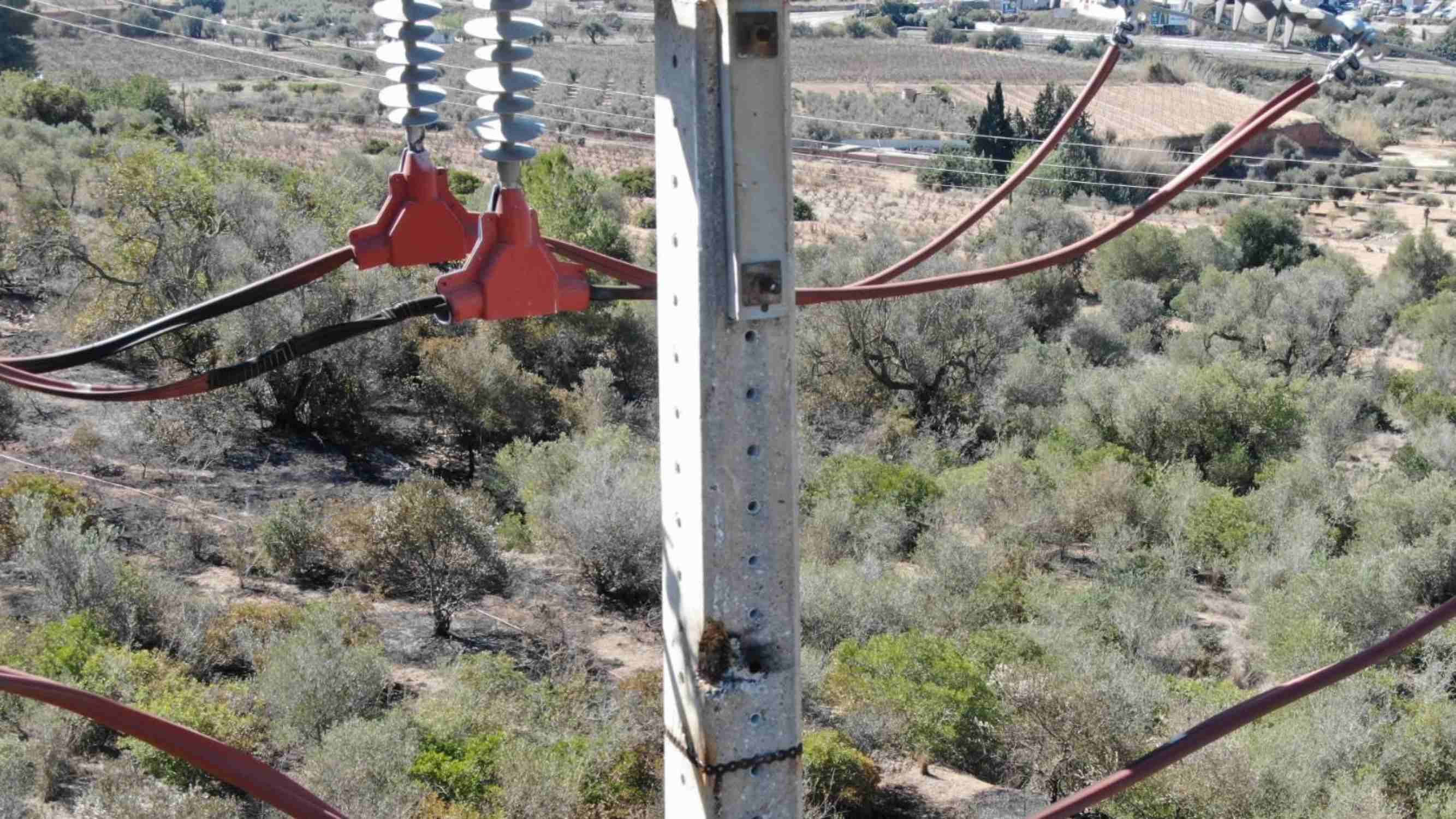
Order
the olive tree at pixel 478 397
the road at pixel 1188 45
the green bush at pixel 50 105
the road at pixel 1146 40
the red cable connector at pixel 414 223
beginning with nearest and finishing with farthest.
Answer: the red cable connector at pixel 414 223 → the olive tree at pixel 478 397 → the green bush at pixel 50 105 → the road at pixel 1188 45 → the road at pixel 1146 40

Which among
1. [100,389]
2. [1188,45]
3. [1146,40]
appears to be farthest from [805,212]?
[1188,45]

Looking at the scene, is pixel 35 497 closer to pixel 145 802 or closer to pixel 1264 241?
pixel 145 802

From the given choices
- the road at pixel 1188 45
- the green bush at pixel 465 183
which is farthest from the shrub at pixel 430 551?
the road at pixel 1188 45

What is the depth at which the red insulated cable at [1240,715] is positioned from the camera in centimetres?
278

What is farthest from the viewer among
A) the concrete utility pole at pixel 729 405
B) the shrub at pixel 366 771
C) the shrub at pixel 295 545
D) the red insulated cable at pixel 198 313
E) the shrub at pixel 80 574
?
the shrub at pixel 295 545

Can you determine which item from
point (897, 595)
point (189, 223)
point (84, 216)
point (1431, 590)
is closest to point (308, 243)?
point (189, 223)

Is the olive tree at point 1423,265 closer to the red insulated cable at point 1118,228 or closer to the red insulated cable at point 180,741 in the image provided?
the red insulated cable at point 1118,228

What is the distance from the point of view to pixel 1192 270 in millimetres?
29734

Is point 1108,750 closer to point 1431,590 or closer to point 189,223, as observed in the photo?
point 1431,590

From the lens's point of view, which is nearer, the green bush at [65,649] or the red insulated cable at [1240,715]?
the red insulated cable at [1240,715]

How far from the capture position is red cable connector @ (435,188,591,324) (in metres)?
2.82

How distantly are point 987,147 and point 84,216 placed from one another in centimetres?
2859

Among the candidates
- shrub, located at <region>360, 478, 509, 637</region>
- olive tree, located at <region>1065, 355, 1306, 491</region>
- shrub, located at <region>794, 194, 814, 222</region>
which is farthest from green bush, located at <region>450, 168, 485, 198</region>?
shrub, located at <region>360, 478, 509, 637</region>

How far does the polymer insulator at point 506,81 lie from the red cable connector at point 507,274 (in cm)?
9
